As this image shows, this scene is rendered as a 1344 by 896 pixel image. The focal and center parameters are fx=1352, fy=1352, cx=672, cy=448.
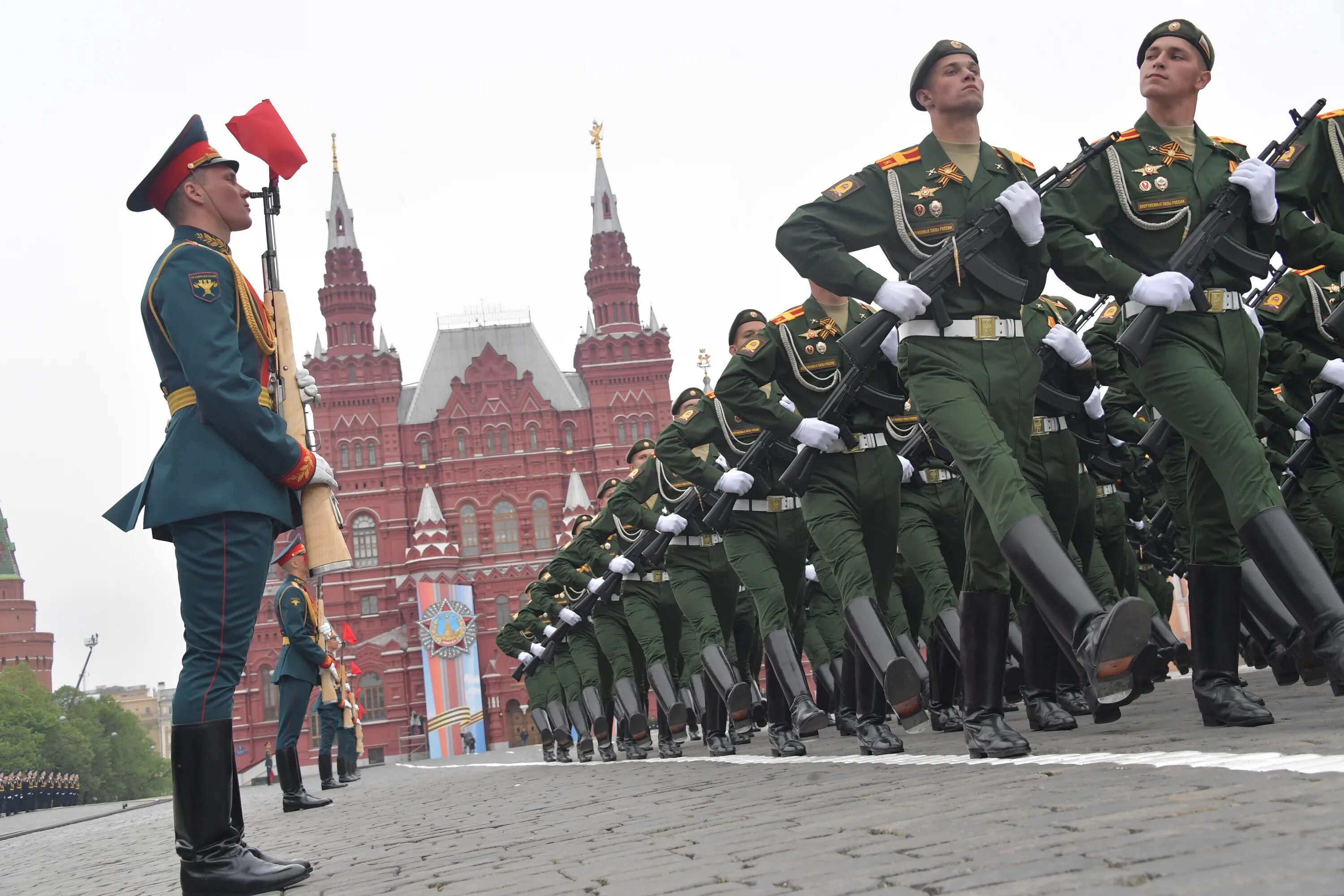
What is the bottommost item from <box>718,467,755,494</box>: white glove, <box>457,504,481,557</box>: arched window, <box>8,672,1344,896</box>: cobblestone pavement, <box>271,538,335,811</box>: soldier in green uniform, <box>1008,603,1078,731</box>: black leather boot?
<box>8,672,1344,896</box>: cobblestone pavement

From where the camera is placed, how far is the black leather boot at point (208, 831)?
4012 mm

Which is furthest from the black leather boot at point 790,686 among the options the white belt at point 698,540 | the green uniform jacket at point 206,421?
the green uniform jacket at point 206,421

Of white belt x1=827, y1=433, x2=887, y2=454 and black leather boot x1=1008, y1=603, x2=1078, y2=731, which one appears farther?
white belt x1=827, y1=433, x2=887, y2=454

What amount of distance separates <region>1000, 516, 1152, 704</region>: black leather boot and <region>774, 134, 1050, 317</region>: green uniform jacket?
4.25ft

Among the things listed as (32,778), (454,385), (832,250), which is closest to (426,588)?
(454,385)

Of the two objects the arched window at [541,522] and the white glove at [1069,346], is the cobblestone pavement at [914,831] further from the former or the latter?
the arched window at [541,522]

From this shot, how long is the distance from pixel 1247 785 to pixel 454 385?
6872cm

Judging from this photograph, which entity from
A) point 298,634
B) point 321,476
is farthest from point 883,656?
point 298,634

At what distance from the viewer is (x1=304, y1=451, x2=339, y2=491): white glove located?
4.65 metres

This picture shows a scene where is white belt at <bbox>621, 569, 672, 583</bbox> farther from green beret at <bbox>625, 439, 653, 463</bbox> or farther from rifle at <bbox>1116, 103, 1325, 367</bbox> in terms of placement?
rifle at <bbox>1116, 103, 1325, 367</bbox>

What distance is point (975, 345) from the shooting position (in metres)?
4.99

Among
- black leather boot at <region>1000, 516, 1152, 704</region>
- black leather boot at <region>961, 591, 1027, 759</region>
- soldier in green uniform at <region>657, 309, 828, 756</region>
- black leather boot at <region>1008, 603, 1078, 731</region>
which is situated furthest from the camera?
soldier in green uniform at <region>657, 309, 828, 756</region>

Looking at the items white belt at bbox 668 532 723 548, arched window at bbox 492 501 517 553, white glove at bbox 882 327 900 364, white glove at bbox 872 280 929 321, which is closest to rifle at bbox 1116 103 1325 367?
white glove at bbox 872 280 929 321

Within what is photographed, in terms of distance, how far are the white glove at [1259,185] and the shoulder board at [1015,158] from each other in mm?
824
